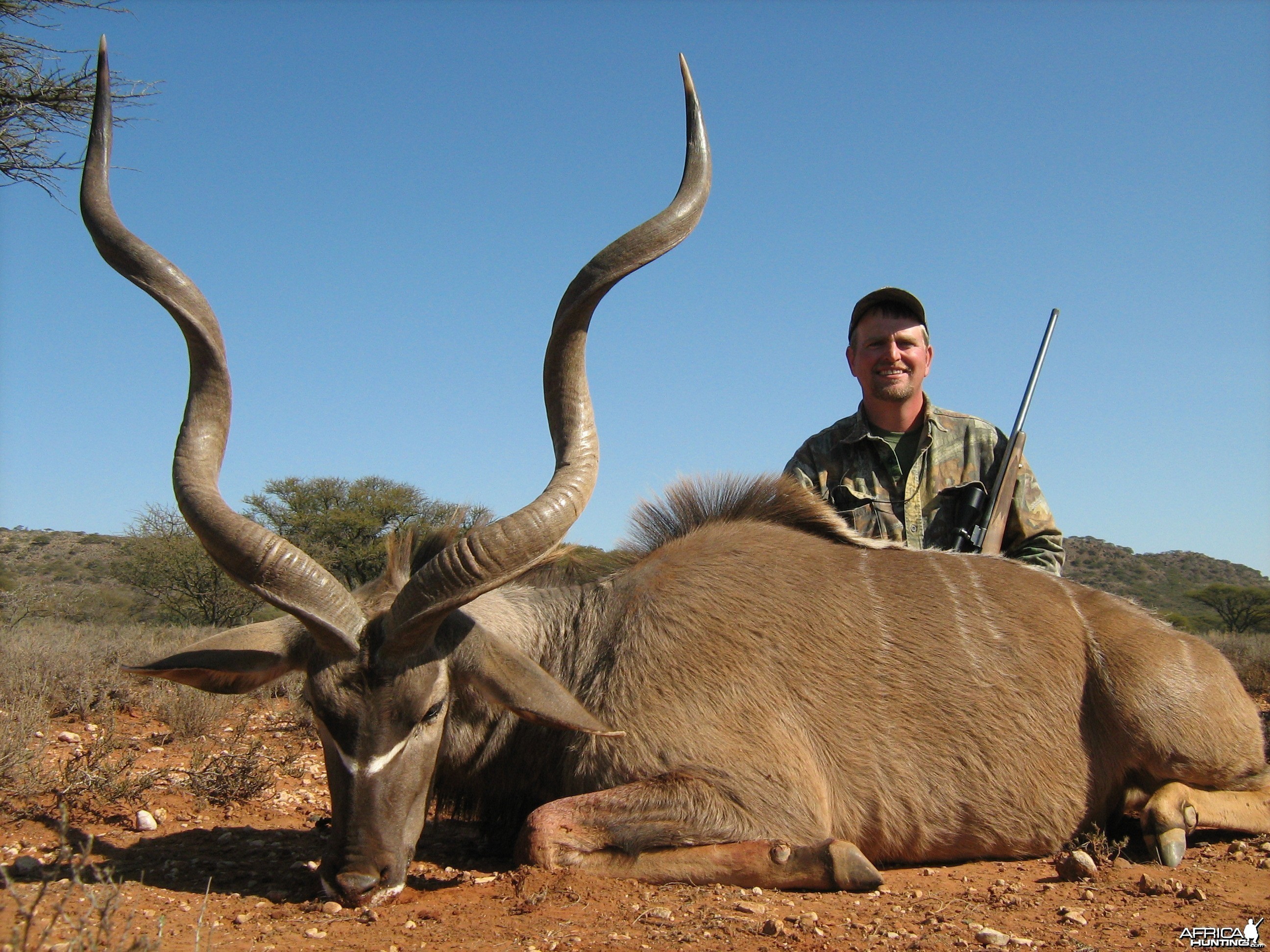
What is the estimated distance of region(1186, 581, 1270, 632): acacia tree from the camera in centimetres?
2150

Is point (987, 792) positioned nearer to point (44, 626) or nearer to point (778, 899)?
point (778, 899)

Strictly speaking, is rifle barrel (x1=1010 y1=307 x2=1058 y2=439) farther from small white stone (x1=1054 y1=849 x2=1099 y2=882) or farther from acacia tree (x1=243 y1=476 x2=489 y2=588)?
acacia tree (x1=243 y1=476 x2=489 y2=588)

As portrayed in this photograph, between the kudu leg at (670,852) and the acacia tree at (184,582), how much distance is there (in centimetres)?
1258

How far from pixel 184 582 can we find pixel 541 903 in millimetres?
14068

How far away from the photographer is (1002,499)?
207 inches

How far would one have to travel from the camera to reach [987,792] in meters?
3.79

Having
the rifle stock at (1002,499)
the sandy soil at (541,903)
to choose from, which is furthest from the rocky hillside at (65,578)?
the rifle stock at (1002,499)

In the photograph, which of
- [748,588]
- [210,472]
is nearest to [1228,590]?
[748,588]

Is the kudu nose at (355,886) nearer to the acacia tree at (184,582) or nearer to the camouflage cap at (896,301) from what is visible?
the camouflage cap at (896,301)

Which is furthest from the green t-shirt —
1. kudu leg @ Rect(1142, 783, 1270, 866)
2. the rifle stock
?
kudu leg @ Rect(1142, 783, 1270, 866)

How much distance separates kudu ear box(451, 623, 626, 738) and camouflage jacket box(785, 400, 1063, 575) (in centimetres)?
251

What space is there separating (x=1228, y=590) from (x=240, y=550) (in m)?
24.5

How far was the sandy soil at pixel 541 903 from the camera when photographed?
107 inches

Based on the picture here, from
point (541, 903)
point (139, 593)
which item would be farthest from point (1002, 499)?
point (139, 593)
